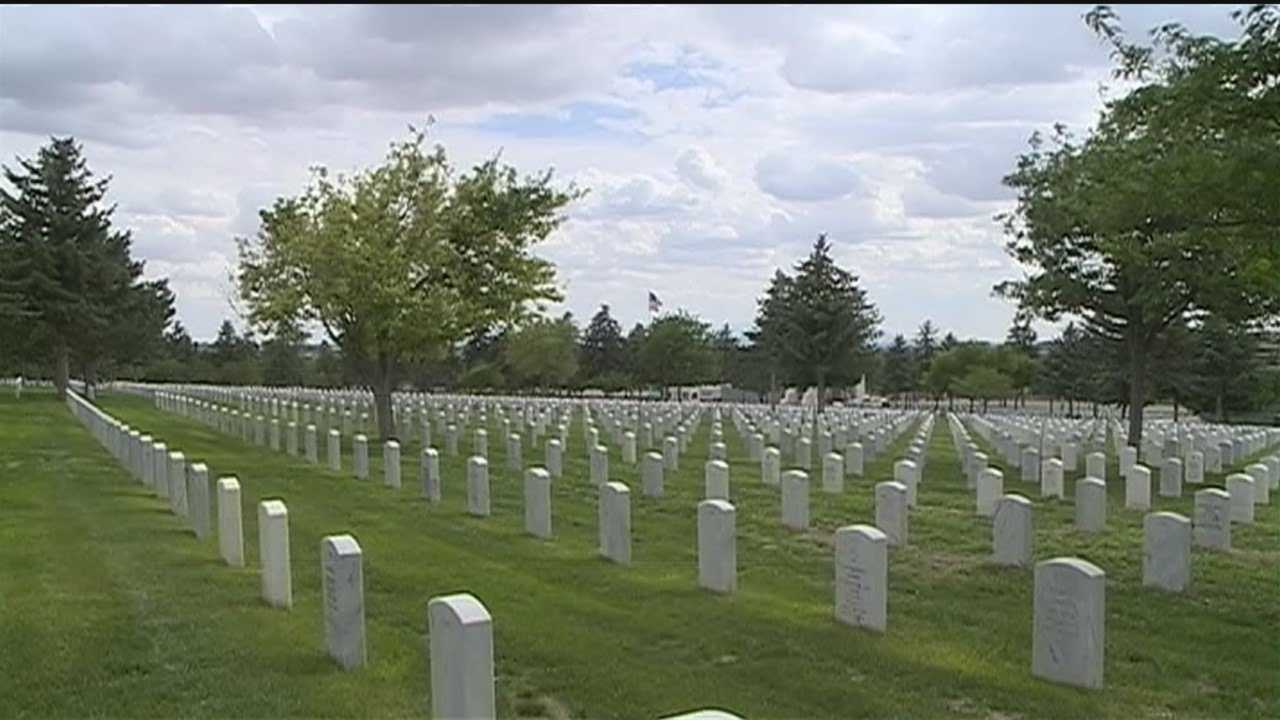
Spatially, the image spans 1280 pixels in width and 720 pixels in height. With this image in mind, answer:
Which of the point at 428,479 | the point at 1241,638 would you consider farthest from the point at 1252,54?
the point at 428,479

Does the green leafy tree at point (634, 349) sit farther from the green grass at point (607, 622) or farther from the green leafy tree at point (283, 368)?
the green grass at point (607, 622)

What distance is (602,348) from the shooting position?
83.5m

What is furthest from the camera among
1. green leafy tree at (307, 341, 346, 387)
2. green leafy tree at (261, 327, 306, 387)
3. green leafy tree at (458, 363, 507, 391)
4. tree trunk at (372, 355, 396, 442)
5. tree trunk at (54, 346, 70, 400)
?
green leafy tree at (261, 327, 306, 387)

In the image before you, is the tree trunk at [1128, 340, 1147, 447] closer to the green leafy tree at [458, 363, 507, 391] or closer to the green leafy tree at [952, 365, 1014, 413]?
the green leafy tree at [952, 365, 1014, 413]

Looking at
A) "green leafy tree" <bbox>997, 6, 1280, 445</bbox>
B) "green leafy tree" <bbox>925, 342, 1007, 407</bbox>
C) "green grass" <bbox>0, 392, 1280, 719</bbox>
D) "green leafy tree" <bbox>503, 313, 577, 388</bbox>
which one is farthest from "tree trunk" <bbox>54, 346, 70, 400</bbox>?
"green leafy tree" <bbox>997, 6, 1280, 445</bbox>

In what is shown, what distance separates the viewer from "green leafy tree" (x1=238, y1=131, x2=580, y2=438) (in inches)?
1042

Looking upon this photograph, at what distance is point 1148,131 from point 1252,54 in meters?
1.75

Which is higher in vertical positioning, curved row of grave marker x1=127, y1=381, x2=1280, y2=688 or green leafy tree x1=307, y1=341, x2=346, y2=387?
green leafy tree x1=307, y1=341, x2=346, y2=387

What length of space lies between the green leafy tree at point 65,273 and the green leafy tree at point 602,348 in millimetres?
31547

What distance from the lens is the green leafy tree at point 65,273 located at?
4859cm

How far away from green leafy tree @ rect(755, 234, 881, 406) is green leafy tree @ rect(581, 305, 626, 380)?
2236 centimetres

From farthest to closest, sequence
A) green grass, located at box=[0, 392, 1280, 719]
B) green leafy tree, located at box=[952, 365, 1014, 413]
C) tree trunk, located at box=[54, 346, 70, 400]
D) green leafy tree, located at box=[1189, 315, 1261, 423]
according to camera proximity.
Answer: green leafy tree, located at box=[952, 365, 1014, 413], tree trunk, located at box=[54, 346, 70, 400], green leafy tree, located at box=[1189, 315, 1261, 423], green grass, located at box=[0, 392, 1280, 719]

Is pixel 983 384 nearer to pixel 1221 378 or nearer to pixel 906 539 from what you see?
pixel 1221 378

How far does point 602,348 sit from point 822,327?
28.9 m
